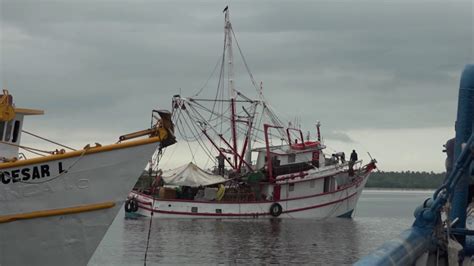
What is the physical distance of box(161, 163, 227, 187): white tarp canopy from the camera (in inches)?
2069

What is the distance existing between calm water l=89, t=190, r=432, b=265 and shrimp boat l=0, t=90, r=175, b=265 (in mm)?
12198

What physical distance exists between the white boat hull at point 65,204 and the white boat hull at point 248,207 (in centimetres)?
3573

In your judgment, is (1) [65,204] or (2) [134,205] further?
(2) [134,205]

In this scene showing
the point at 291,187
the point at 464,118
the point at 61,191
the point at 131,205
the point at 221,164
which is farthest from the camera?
the point at 221,164

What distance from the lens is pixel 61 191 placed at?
15.4 meters

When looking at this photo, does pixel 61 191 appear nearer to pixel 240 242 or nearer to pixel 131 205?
pixel 240 242

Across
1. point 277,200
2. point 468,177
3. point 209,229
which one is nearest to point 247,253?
point 209,229

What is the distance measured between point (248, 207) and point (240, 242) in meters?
14.7

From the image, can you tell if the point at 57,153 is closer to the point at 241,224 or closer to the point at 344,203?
the point at 241,224

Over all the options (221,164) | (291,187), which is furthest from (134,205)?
(291,187)

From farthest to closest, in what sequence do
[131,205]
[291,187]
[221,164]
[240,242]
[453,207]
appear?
[221,164]
[131,205]
[291,187]
[240,242]
[453,207]

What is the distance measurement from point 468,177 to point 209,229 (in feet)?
119

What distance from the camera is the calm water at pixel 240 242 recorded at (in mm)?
30625

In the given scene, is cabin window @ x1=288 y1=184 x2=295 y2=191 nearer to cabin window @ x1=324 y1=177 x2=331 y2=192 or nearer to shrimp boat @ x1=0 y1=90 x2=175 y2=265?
cabin window @ x1=324 y1=177 x2=331 y2=192
